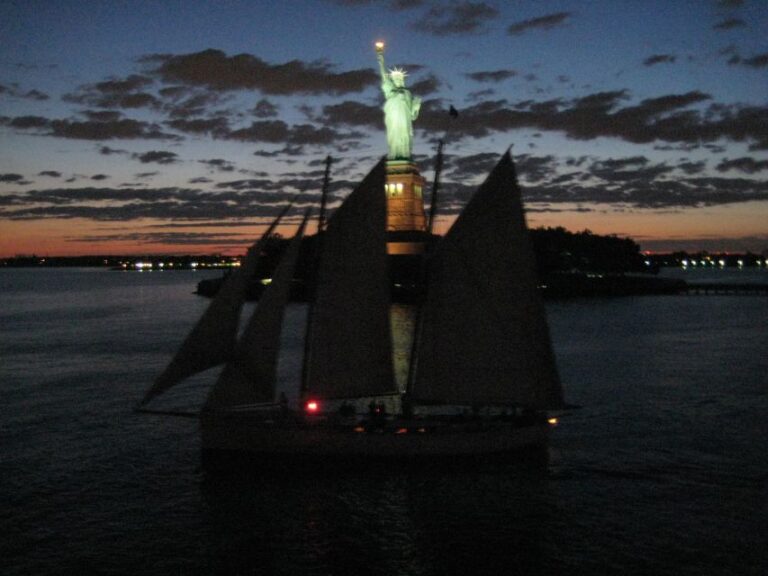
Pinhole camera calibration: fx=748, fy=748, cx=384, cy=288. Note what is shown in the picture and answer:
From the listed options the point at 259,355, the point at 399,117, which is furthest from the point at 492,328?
the point at 399,117

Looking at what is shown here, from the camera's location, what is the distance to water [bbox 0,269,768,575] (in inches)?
754

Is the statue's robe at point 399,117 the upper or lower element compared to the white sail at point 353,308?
upper

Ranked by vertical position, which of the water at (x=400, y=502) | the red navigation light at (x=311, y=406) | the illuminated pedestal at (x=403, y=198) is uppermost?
the illuminated pedestal at (x=403, y=198)

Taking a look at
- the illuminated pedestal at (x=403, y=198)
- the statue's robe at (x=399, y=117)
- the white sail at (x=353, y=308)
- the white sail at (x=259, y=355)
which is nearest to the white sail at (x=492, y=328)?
the white sail at (x=353, y=308)

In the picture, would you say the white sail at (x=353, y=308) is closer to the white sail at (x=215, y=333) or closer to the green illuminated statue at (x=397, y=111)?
the white sail at (x=215, y=333)

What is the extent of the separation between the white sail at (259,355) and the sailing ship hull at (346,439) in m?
0.73

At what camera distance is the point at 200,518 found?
21.7m

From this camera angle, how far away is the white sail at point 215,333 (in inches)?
943

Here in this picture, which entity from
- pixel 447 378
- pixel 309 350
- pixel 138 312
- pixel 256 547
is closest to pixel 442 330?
pixel 447 378

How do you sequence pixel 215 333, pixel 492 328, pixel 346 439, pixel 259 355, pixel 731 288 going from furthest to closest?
pixel 731 288, pixel 492 328, pixel 259 355, pixel 346 439, pixel 215 333

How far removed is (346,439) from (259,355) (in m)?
4.03

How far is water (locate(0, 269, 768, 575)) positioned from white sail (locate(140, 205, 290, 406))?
3857 millimetres

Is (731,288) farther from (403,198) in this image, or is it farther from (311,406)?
(311,406)

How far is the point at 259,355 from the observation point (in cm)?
2503
